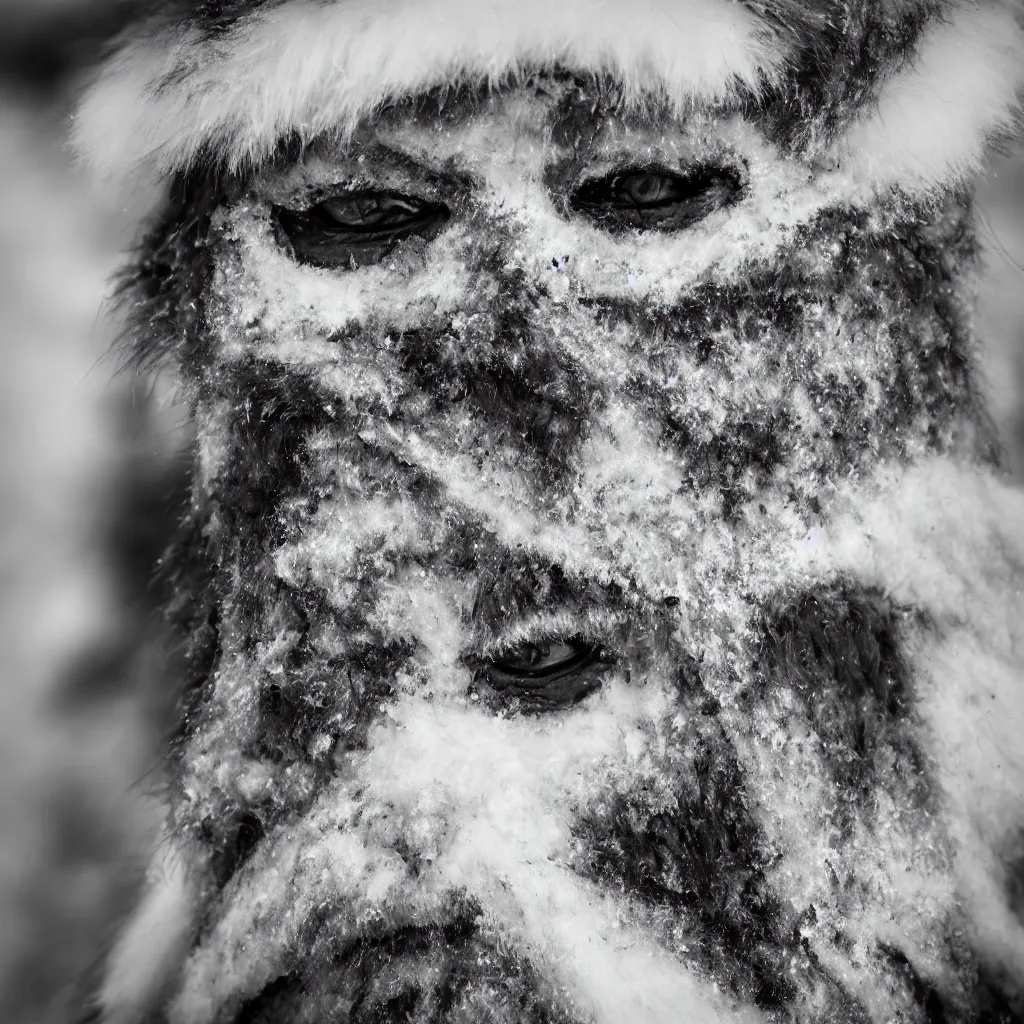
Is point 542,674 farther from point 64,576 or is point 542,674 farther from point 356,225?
point 64,576

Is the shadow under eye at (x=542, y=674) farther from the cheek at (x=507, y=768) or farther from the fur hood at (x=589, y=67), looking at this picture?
the fur hood at (x=589, y=67)

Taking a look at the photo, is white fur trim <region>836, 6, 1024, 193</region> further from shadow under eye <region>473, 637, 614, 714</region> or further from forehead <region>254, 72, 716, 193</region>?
shadow under eye <region>473, 637, 614, 714</region>

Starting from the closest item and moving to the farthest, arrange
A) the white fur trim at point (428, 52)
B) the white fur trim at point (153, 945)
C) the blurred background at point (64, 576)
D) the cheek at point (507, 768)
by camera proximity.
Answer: the white fur trim at point (428, 52) → the cheek at point (507, 768) → the white fur trim at point (153, 945) → the blurred background at point (64, 576)

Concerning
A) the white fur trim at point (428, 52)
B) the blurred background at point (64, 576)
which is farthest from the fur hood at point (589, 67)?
the blurred background at point (64, 576)

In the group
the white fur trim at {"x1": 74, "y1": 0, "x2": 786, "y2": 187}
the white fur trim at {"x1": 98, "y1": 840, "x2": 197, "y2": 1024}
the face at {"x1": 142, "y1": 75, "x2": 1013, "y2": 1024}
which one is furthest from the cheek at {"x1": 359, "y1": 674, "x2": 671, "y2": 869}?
the white fur trim at {"x1": 74, "y1": 0, "x2": 786, "y2": 187}

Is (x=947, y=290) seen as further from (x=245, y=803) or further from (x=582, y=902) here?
(x=245, y=803)

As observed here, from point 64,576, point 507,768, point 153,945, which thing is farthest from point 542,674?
point 64,576

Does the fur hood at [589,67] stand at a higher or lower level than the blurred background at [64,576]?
higher
